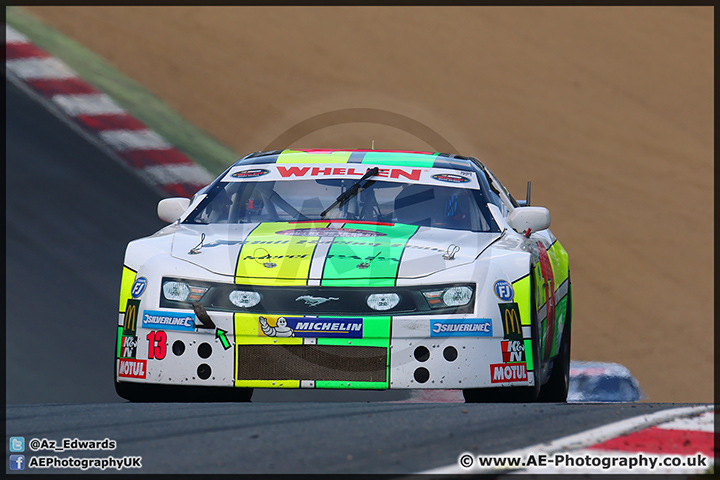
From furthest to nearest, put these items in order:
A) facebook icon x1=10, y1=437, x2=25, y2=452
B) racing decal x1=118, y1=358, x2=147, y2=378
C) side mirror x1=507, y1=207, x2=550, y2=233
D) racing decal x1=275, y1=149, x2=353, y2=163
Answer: racing decal x1=275, y1=149, x2=353, y2=163 < side mirror x1=507, y1=207, x2=550, y2=233 < racing decal x1=118, y1=358, x2=147, y2=378 < facebook icon x1=10, y1=437, x2=25, y2=452

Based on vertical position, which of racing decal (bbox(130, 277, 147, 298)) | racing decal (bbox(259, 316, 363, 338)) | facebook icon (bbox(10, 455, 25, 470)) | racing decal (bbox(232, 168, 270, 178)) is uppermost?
racing decal (bbox(232, 168, 270, 178))

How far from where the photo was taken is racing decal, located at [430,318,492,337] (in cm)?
455

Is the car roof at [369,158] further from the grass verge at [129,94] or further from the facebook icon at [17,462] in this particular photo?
the grass verge at [129,94]

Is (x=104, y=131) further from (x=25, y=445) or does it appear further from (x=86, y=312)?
(x=25, y=445)

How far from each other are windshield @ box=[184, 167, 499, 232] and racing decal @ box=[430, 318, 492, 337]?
92 cm

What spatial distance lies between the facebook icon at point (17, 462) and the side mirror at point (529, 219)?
115 inches

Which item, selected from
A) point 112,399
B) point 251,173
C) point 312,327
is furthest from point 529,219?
point 112,399

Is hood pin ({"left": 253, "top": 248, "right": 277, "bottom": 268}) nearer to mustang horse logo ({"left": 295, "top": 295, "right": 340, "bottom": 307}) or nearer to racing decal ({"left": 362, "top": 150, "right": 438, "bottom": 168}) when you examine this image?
mustang horse logo ({"left": 295, "top": 295, "right": 340, "bottom": 307})

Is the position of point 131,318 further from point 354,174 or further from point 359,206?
point 354,174

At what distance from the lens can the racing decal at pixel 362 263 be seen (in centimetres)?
464

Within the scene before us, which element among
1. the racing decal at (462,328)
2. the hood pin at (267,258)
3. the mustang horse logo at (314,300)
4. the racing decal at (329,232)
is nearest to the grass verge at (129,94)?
the racing decal at (329,232)

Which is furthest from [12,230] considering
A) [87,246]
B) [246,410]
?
[246,410]

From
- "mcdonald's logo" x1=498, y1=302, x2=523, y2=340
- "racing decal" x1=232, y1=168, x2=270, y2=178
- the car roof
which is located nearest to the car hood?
"mcdonald's logo" x1=498, y1=302, x2=523, y2=340

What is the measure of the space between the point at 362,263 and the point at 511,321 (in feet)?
2.36
